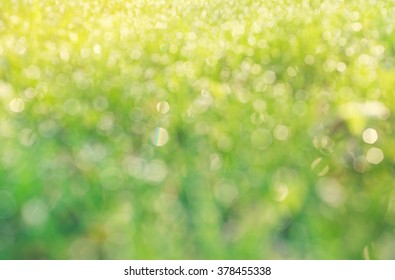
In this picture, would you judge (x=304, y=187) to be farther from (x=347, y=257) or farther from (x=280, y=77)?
(x=280, y=77)

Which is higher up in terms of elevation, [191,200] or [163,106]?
[163,106]

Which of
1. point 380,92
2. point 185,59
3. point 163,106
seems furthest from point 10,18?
point 380,92

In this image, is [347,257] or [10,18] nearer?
[347,257]

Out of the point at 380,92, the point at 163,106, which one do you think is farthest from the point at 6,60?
the point at 380,92

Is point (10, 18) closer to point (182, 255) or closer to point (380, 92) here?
point (380, 92)

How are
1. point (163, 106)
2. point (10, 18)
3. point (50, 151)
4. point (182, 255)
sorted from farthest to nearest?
point (10, 18)
point (163, 106)
point (50, 151)
point (182, 255)
